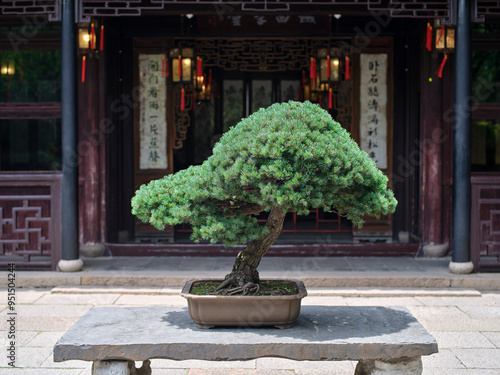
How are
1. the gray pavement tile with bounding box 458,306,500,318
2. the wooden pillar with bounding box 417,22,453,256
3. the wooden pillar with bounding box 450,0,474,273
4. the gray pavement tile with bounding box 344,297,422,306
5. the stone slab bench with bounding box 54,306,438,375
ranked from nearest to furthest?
the stone slab bench with bounding box 54,306,438,375, the gray pavement tile with bounding box 458,306,500,318, the gray pavement tile with bounding box 344,297,422,306, the wooden pillar with bounding box 450,0,474,273, the wooden pillar with bounding box 417,22,453,256

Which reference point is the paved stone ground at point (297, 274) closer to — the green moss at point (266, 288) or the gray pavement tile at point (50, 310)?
the gray pavement tile at point (50, 310)

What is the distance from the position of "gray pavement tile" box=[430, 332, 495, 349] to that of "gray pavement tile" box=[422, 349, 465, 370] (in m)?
0.18

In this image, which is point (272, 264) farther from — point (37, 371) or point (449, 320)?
point (37, 371)

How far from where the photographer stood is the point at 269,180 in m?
3.43

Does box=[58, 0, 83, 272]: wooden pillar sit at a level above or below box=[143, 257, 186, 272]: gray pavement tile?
above

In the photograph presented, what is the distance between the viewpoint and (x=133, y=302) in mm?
6621

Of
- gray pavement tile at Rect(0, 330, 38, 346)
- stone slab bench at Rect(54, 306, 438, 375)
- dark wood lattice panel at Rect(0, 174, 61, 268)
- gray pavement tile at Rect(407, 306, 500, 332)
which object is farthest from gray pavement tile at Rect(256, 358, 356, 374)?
dark wood lattice panel at Rect(0, 174, 61, 268)

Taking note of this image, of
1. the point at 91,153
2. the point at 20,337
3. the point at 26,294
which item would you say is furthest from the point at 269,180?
the point at 91,153

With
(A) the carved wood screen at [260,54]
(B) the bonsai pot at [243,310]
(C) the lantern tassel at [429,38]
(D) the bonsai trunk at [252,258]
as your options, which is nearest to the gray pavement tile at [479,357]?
(B) the bonsai pot at [243,310]

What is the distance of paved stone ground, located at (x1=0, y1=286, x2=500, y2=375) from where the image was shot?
4570mm

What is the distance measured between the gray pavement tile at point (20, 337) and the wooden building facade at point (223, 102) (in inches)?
84.1

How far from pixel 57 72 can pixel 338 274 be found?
4855 mm

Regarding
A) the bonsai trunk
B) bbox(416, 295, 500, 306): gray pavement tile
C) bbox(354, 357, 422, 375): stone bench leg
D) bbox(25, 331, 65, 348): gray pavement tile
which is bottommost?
bbox(416, 295, 500, 306): gray pavement tile

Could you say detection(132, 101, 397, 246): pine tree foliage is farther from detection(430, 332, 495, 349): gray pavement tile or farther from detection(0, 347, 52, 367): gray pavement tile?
detection(430, 332, 495, 349): gray pavement tile
